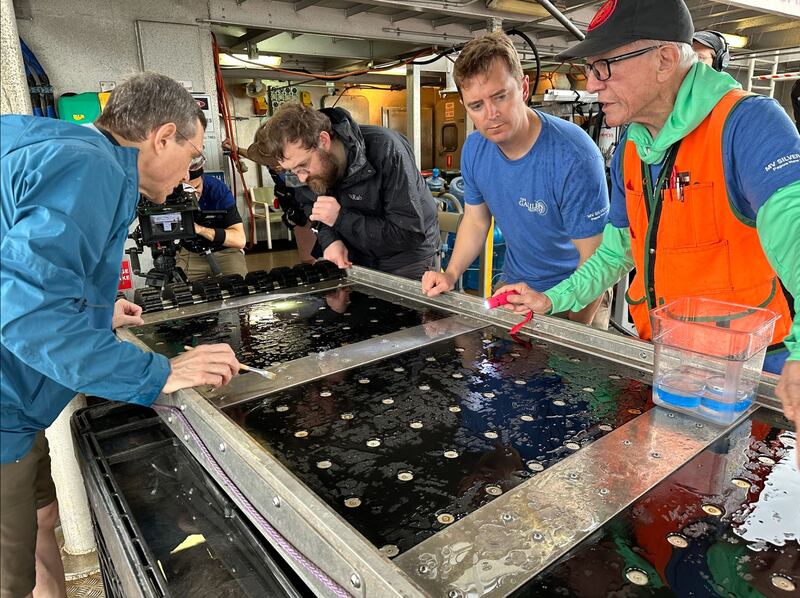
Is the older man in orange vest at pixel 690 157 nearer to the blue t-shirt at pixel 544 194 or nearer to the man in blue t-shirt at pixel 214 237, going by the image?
the blue t-shirt at pixel 544 194

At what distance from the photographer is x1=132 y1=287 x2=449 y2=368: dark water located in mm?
1483

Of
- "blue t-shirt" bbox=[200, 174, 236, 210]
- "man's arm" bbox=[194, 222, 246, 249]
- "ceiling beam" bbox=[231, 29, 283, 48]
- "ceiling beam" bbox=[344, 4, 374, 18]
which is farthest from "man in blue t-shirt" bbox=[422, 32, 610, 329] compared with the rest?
"ceiling beam" bbox=[231, 29, 283, 48]

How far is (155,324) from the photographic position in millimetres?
1714

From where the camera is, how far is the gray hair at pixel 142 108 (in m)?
1.28

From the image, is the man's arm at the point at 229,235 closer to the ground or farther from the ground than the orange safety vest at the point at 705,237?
closer to the ground

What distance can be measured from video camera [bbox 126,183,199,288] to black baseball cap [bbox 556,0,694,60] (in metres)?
1.92

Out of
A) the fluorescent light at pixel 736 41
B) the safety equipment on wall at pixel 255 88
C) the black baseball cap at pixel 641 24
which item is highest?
Answer: the fluorescent light at pixel 736 41

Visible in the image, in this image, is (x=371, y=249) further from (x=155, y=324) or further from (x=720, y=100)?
(x=720, y=100)

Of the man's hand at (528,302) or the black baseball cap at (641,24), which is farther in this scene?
Result: the man's hand at (528,302)

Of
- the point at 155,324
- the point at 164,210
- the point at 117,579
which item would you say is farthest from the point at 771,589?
the point at 164,210

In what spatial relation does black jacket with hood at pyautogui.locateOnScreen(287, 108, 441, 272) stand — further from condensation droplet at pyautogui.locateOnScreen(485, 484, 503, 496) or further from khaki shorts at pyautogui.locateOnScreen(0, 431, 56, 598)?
condensation droplet at pyautogui.locateOnScreen(485, 484, 503, 496)

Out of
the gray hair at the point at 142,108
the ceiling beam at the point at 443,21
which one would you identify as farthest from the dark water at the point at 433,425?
the ceiling beam at the point at 443,21

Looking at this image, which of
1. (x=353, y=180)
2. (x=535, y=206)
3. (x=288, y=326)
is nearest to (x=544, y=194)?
(x=535, y=206)

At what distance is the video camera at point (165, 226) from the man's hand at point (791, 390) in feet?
7.46
